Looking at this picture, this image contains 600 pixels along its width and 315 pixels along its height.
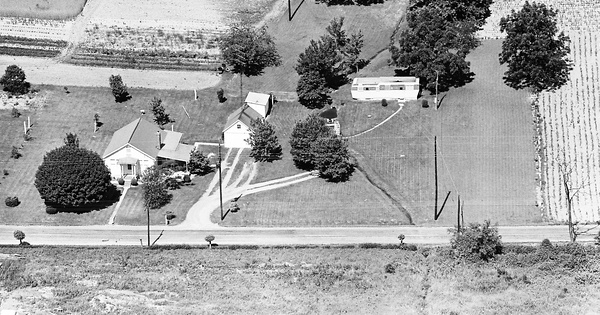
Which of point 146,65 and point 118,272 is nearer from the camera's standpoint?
point 118,272

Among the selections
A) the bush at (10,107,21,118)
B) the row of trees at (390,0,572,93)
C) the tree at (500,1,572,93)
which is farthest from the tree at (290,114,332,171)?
the bush at (10,107,21,118)

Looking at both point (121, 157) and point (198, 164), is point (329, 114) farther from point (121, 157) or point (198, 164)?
point (121, 157)

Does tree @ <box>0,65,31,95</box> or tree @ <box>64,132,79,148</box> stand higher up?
tree @ <box>0,65,31,95</box>

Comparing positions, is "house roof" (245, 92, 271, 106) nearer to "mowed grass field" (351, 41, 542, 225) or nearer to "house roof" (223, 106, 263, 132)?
"house roof" (223, 106, 263, 132)

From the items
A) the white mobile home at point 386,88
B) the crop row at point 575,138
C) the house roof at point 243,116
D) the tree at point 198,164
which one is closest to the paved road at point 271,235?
the crop row at point 575,138

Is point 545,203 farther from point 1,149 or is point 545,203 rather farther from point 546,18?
point 1,149

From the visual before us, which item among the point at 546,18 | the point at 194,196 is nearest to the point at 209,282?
the point at 194,196

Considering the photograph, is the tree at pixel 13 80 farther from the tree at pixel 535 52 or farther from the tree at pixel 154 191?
the tree at pixel 535 52
